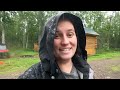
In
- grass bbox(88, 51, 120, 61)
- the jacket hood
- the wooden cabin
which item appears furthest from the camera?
grass bbox(88, 51, 120, 61)

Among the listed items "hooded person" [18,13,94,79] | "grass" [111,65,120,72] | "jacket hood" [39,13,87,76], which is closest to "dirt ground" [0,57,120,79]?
"grass" [111,65,120,72]

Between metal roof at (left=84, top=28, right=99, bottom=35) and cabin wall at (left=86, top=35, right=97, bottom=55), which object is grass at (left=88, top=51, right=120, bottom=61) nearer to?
cabin wall at (left=86, top=35, right=97, bottom=55)

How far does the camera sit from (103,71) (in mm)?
1864

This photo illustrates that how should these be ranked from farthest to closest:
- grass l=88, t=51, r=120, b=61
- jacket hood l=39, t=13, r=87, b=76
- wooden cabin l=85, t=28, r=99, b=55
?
1. grass l=88, t=51, r=120, b=61
2. wooden cabin l=85, t=28, r=99, b=55
3. jacket hood l=39, t=13, r=87, b=76

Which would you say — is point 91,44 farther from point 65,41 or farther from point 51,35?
point 51,35

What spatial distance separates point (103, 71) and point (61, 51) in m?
0.45

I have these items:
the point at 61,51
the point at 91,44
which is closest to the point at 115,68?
the point at 91,44

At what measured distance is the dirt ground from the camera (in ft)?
5.87

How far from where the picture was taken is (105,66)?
194 cm

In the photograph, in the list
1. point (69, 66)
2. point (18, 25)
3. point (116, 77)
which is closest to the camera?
point (69, 66)

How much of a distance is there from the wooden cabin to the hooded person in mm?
105
